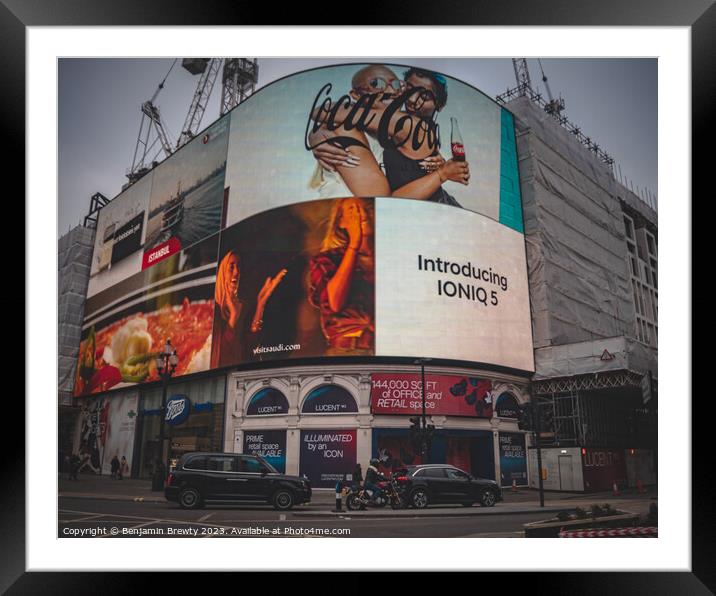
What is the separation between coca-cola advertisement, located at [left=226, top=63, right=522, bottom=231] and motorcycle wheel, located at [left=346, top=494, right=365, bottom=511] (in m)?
13.5

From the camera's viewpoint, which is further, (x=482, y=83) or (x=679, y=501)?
(x=482, y=83)

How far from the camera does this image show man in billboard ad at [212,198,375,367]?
81.1 feet

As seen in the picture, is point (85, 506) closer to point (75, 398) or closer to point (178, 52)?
point (178, 52)

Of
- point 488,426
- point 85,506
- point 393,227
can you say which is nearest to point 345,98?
point 393,227

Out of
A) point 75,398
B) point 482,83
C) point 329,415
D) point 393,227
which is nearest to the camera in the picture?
Answer: point 329,415

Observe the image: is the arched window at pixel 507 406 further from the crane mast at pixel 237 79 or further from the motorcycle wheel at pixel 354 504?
the crane mast at pixel 237 79

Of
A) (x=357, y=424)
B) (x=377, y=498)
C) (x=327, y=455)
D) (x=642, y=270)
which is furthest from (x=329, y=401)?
(x=642, y=270)

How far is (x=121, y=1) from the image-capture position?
10.9m

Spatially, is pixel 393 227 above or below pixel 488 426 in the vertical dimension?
above

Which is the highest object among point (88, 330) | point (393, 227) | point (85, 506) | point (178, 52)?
point (178, 52)

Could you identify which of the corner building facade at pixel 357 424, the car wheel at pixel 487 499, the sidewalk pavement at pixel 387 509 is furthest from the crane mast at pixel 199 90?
the car wheel at pixel 487 499

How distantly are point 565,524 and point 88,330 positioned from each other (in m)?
29.1

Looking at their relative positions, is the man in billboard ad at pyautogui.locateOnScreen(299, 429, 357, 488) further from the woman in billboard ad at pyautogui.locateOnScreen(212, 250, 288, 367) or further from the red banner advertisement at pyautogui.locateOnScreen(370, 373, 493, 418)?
the woman in billboard ad at pyautogui.locateOnScreen(212, 250, 288, 367)

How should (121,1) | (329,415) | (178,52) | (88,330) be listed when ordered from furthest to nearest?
(88,330) < (329,415) < (178,52) < (121,1)
